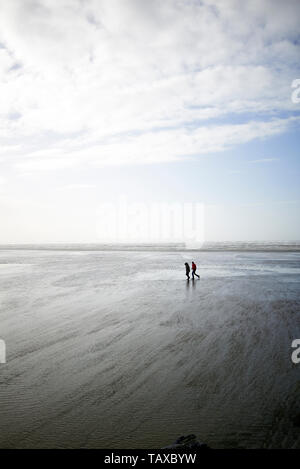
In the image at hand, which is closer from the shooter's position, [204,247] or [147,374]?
[147,374]

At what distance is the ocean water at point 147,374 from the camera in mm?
4590

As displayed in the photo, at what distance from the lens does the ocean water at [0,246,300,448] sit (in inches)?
181

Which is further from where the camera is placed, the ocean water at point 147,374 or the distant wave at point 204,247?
the distant wave at point 204,247

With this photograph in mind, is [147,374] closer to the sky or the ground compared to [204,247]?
closer to the sky

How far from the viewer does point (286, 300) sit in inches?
555

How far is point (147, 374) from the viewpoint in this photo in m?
6.55

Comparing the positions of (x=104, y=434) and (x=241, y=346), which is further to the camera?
(x=241, y=346)

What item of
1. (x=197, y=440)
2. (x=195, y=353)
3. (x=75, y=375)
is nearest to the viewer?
(x=197, y=440)

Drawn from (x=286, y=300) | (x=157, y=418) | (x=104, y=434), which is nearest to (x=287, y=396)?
(x=157, y=418)

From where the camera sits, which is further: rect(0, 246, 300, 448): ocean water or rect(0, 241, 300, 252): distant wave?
rect(0, 241, 300, 252): distant wave

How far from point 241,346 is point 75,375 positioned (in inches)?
197
